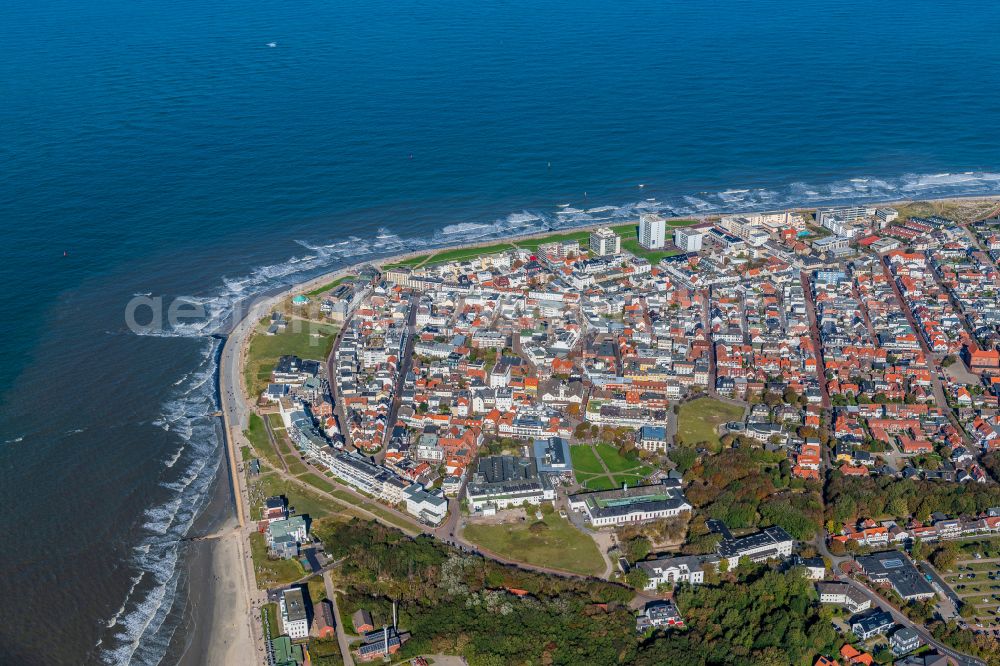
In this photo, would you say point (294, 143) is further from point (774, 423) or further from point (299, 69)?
point (774, 423)

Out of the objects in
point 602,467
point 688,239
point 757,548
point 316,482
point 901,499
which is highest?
point 688,239

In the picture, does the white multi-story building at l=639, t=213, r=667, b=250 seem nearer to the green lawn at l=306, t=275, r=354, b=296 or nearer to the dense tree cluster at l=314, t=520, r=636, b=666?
the green lawn at l=306, t=275, r=354, b=296

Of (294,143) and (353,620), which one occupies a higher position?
(294,143)

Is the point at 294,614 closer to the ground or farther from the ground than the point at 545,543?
closer to the ground

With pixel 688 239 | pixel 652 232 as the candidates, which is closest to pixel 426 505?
pixel 652 232

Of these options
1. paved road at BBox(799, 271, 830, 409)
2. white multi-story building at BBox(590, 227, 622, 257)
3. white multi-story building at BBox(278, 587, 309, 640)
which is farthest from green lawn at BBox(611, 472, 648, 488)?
white multi-story building at BBox(590, 227, 622, 257)

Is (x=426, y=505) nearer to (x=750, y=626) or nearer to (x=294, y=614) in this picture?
(x=294, y=614)

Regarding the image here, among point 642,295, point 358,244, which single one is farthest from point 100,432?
point 642,295
